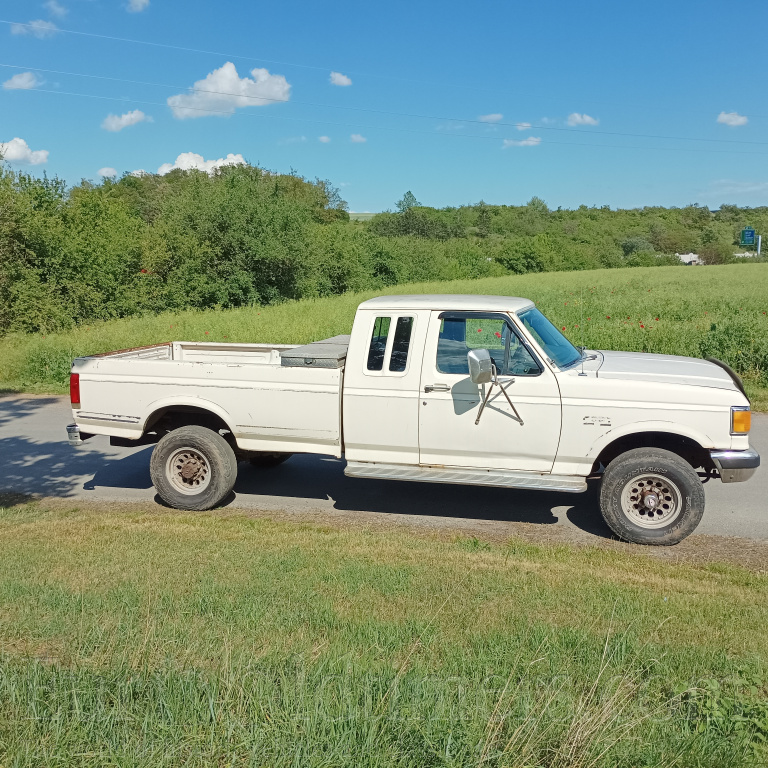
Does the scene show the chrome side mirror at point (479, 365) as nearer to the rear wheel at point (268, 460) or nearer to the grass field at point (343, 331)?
the rear wheel at point (268, 460)

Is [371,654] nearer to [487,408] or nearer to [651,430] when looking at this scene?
[487,408]

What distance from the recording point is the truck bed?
7223 millimetres

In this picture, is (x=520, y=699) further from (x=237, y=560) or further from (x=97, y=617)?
(x=237, y=560)

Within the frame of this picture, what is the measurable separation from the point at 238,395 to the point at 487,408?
2.43 metres

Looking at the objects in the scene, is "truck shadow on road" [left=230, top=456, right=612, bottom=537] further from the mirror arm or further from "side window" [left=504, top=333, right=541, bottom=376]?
"side window" [left=504, top=333, right=541, bottom=376]

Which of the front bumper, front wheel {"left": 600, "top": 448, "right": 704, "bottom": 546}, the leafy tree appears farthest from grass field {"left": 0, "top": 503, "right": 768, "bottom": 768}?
the leafy tree

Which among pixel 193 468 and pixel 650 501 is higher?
pixel 193 468

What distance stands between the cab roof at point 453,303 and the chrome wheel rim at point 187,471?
7.58 feet

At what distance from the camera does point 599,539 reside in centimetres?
686

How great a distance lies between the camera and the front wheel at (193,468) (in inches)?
299

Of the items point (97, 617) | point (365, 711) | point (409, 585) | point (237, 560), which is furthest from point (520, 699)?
point (237, 560)

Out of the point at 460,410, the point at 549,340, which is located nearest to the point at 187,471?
the point at 460,410

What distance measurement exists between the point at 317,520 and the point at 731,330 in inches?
429

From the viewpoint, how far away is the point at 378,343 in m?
7.17
